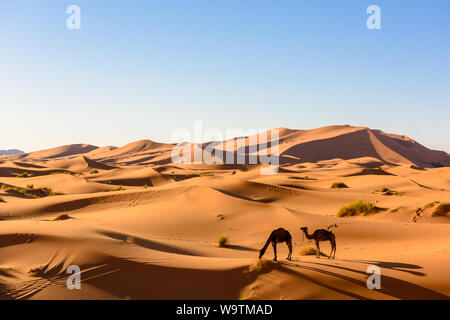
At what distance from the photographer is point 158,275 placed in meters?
6.32

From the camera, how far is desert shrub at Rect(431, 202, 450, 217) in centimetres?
1587

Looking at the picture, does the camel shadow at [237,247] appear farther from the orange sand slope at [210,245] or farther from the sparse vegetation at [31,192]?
the sparse vegetation at [31,192]

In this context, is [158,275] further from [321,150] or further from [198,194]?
[321,150]

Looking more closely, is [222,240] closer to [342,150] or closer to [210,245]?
[210,245]

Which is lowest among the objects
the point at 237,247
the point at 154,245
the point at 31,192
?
the point at 31,192

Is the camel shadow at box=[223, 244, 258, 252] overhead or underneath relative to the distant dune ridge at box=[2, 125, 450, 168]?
underneath

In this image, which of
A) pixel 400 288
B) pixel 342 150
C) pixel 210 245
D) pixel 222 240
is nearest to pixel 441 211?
pixel 222 240

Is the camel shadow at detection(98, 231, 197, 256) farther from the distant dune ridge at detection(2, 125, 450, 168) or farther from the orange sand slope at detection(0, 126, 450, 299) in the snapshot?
the distant dune ridge at detection(2, 125, 450, 168)

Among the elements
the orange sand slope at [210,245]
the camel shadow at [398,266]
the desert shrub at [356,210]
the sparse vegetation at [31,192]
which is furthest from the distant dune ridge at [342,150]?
the camel shadow at [398,266]

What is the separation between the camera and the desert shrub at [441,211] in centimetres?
1587

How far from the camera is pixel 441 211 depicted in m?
16.0

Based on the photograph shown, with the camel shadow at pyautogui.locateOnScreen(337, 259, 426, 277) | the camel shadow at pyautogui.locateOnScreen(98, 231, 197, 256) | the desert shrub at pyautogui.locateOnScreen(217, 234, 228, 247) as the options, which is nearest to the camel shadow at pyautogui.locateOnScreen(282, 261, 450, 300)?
the camel shadow at pyautogui.locateOnScreen(337, 259, 426, 277)
